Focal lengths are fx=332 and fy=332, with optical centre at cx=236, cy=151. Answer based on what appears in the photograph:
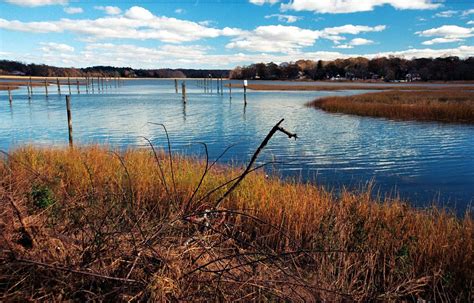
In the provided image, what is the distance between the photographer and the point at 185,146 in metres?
20.4

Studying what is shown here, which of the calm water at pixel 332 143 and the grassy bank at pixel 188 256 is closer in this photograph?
the grassy bank at pixel 188 256

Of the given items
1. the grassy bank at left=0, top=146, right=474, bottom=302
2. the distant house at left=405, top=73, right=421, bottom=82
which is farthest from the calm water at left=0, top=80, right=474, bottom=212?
the distant house at left=405, top=73, right=421, bottom=82

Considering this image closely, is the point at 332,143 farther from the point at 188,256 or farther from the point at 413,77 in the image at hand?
the point at 413,77

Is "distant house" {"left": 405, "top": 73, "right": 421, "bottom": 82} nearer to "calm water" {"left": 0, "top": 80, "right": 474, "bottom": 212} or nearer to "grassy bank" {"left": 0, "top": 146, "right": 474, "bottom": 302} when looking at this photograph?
"calm water" {"left": 0, "top": 80, "right": 474, "bottom": 212}

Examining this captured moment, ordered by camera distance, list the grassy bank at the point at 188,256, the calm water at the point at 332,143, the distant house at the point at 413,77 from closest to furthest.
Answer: the grassy bank at the point at 188,256
the calm water at the point at 332,143
the distant house at the point at 413,77

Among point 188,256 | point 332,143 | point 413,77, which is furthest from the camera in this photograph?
point 413,77

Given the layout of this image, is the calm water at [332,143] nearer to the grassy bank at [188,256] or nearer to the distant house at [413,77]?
the grassy bank at [188,256]

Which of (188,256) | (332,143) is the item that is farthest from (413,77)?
(188,256)

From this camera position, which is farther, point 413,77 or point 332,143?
point 413,77

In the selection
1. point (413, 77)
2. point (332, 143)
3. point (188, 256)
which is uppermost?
point (413, 77)

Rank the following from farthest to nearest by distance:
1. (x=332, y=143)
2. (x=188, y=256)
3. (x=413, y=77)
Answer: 1. (x=413, y=77)
2. (x=332, y=143)
3. (x=188, y=256)

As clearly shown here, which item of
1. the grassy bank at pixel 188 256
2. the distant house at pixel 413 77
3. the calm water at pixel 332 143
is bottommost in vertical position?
the calm water at pixel 332 143

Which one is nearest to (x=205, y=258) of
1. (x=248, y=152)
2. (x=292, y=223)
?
(x=292, y=223)

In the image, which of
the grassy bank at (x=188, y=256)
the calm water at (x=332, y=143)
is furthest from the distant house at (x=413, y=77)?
the grassy bank at (x=188, y=256)
